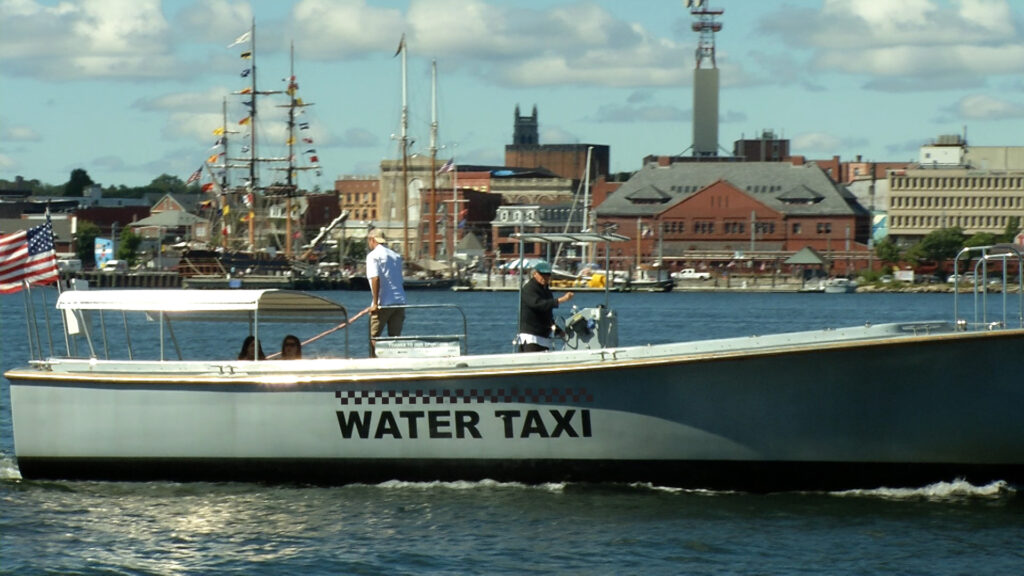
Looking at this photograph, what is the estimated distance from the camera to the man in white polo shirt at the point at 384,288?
50.1 ft

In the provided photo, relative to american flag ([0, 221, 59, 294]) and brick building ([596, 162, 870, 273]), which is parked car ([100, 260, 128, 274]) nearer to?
brick building ([596, 162, 870, 273])

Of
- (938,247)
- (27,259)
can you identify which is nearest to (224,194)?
(938,247)

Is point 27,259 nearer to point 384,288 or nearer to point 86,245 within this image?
point 384,288

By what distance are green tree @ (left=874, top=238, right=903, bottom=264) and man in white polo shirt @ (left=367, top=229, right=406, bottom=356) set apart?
434 feet

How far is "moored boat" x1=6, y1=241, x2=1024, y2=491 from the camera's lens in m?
13.5

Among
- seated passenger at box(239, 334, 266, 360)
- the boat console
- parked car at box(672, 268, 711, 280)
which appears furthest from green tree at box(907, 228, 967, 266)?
seated passenger at box(239, 334, 266, 360)

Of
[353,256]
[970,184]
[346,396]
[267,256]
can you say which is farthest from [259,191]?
[346,396]

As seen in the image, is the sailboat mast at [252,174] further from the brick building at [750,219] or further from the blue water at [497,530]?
the blue water at [497,530]

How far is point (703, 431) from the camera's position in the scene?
13.8m

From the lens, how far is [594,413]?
1386 cm

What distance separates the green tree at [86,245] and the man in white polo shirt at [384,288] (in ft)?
477

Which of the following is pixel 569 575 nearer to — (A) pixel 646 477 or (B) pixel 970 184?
(A) pixel 646 477

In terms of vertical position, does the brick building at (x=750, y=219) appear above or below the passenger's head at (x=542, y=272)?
above

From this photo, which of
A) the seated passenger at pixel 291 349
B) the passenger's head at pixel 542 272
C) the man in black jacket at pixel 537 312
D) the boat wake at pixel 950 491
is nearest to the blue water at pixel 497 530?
the boat wake at pixel 950 491
